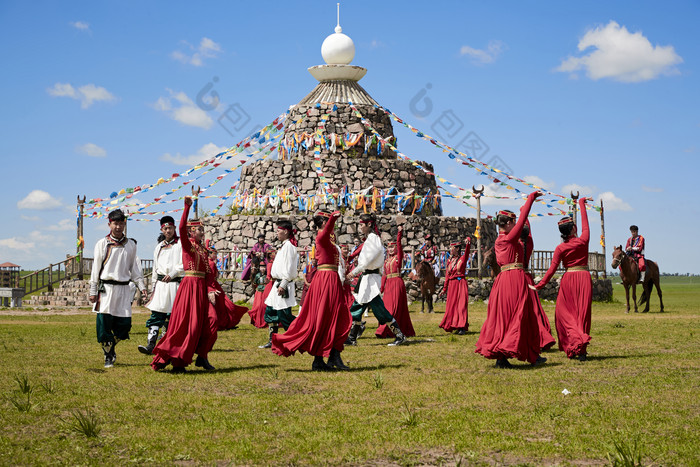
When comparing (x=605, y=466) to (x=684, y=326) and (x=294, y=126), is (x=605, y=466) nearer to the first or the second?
(x=684, y=326)

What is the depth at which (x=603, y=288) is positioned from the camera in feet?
96.4

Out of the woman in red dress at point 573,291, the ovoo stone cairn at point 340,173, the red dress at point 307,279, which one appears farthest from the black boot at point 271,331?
the ovoo stone cairn at point 340,173

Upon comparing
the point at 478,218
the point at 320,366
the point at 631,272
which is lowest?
the point at 320,366

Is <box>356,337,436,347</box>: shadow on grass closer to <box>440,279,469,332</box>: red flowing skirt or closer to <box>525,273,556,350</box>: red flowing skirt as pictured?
<box>440,279,469,332</box>: red flowing skirt

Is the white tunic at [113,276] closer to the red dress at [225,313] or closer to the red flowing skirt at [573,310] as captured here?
the red dress at [225,313]

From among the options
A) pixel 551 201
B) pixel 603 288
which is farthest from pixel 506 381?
pixel 603 288

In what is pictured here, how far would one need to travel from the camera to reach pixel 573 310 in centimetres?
1062

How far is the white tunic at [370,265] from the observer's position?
12.3m

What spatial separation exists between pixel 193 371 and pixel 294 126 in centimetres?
2274

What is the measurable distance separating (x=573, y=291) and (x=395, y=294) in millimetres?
4360

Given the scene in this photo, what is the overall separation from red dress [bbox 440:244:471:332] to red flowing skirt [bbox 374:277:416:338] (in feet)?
Answer: 4.17

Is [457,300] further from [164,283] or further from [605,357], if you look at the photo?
[164,283]

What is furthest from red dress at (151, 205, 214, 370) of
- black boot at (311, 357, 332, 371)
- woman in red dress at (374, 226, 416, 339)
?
woman in red dress at (374, 226, 416, 339)

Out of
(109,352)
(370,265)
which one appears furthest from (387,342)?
(109,352)
